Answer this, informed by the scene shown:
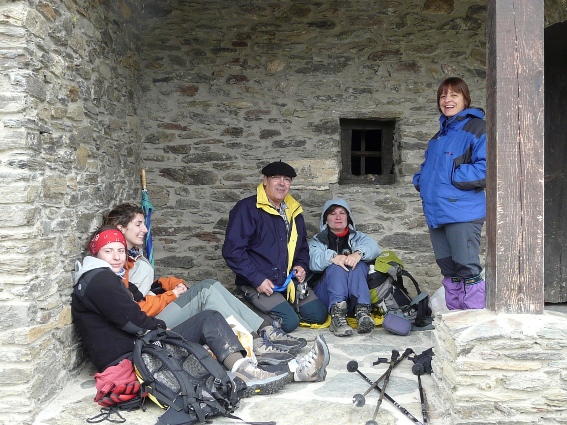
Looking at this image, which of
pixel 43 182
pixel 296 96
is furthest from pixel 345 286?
pixel 43 182

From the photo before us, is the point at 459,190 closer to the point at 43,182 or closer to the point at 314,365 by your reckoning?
the point at 314,365

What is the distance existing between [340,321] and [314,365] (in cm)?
116

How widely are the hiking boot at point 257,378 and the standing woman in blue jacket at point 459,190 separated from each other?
1.27 m

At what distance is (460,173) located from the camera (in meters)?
3.49

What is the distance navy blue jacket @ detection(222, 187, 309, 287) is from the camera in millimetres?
4520

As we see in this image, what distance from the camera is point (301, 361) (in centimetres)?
335

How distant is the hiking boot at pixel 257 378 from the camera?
3.13m

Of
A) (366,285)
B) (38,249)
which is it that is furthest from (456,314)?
(38,249)

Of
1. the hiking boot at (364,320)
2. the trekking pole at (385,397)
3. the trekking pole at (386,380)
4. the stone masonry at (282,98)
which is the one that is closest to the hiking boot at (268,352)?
the trekking pole at (385,397)

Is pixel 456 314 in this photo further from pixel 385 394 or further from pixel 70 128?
pixel 70 128

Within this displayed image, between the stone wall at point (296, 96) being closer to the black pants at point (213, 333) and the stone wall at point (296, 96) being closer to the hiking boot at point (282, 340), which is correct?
the hiking boot at point (282, 340)

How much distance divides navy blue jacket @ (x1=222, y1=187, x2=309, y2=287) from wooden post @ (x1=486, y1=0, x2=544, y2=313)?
7.04 feet

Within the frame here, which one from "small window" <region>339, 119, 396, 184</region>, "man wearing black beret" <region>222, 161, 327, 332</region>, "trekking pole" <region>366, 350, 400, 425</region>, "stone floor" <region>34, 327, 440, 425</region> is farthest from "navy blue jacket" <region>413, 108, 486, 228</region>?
"small window" <region>339, 119, 396, 184</region>

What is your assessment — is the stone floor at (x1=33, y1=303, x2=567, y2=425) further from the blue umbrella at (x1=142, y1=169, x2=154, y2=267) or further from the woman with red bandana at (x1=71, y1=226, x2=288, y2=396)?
the blue umbrella at (x1=142, y1=169, x2=154, y2=267)
